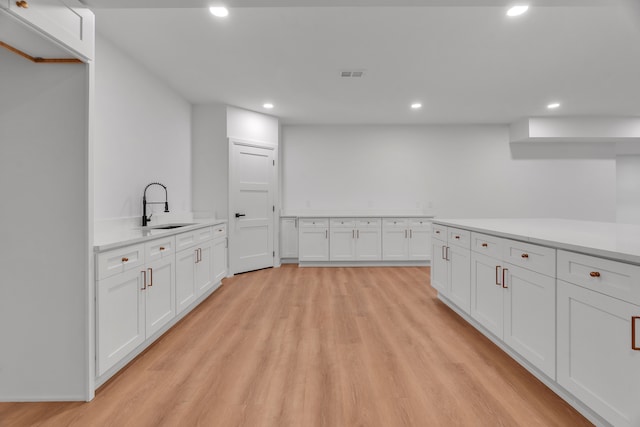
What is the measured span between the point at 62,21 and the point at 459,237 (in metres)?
3.16

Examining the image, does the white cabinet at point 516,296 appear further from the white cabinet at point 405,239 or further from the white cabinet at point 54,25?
the white cabinet at point 54,25

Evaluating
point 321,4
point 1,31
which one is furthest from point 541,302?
point 1,31

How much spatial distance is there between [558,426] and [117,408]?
7.39ft

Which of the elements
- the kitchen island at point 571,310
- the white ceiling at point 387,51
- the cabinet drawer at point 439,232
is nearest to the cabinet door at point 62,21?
the white ceiling at point 387,51

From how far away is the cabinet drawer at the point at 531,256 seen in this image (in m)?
1.61

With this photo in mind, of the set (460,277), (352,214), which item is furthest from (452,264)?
(352,214)

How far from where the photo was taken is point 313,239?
5.09 m

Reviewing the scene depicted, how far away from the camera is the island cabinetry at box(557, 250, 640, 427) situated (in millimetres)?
1182

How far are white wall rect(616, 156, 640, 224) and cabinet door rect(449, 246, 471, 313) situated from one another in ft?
21.3

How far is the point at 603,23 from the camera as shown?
2.45 meters

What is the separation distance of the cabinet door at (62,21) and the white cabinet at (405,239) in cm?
436

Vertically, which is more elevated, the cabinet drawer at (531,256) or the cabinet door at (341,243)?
the cabinet drawer at (531,256)

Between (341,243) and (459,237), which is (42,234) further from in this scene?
(341,243)

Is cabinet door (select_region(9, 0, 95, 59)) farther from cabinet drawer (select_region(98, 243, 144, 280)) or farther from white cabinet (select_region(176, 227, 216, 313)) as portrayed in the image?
white cabinet (select_region(176, 227, 216, 313))
